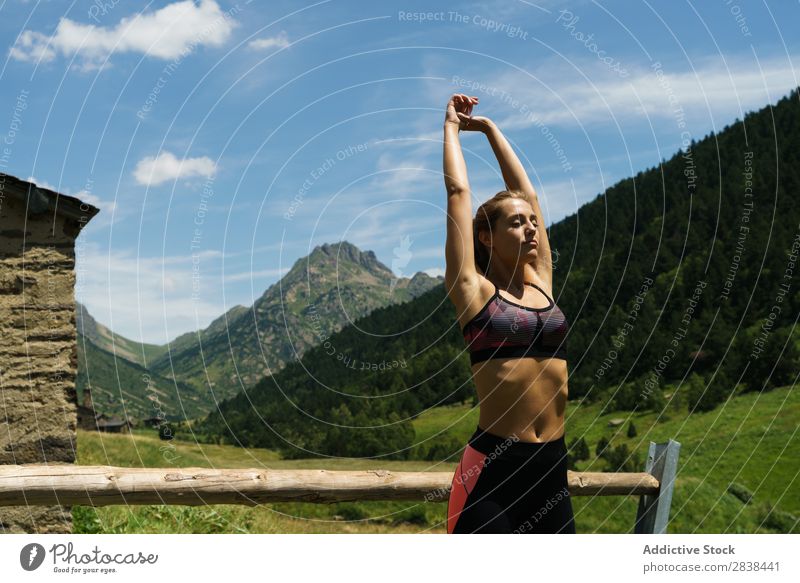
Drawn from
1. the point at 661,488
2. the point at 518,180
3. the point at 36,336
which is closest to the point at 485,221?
the point at 518,180

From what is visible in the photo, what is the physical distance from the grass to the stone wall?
2.64ft

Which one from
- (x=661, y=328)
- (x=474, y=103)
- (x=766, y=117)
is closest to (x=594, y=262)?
(x=661, y=328)

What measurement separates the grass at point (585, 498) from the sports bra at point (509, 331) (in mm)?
2861

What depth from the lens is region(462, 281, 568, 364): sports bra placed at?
3.82 m

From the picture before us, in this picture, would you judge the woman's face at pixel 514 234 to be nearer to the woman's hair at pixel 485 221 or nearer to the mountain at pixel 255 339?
the woman's hair at pixel 485 221

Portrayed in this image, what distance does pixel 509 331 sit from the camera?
3822 mm

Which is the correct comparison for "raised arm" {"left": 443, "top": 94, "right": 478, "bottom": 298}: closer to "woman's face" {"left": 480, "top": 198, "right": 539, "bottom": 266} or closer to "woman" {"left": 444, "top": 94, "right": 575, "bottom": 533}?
"woman" {"left": 444, "top": 94, "right": 575, "bottom": 533}

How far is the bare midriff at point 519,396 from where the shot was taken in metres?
3.84

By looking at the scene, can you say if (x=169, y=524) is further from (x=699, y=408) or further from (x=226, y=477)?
(x=699, y=408)

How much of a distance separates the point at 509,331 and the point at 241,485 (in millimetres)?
2603

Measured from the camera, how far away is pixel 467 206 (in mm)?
3973
